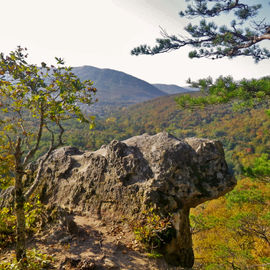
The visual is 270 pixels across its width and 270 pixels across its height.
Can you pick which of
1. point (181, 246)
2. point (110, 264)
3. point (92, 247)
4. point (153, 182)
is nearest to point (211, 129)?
point (153, 182)

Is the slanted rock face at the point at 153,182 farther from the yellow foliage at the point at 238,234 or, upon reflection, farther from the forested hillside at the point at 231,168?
the yellow foliage at the point at 238,234

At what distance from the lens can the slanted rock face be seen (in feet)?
14.8

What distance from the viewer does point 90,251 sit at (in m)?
3.77

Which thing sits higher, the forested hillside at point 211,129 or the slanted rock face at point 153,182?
the slanted rock face at point 153,182

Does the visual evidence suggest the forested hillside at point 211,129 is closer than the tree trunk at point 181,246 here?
No

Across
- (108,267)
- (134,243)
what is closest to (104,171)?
(134,243)

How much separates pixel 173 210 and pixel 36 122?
3.41 meters

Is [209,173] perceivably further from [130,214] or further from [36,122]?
[36,122]

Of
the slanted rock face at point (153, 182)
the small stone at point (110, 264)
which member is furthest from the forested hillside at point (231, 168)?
the small stone at point (110, 264)

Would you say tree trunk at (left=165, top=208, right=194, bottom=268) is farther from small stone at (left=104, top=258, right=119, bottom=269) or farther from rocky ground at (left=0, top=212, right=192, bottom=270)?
small stone at (left=104, top=258, right=119, bottom=269)

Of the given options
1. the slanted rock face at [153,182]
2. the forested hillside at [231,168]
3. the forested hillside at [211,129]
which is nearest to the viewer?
the slanted rock face at [153,182]

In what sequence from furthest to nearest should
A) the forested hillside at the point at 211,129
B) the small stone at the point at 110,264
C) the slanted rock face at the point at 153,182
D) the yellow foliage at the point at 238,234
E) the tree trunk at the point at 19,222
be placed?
1. the forested hillside at the point at 211,129
2. the yellow foliage at the point at 238,234
3. the slanted rock face at the point at 153,182
4. the small stone at the point at 110,264
5. the tree trunk at the point at 19,222

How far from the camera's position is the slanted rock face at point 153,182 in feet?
14.8

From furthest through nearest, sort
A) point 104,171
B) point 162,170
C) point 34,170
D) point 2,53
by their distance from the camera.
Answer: point 34,170
point 104,171
point 162,170
point 2,53
